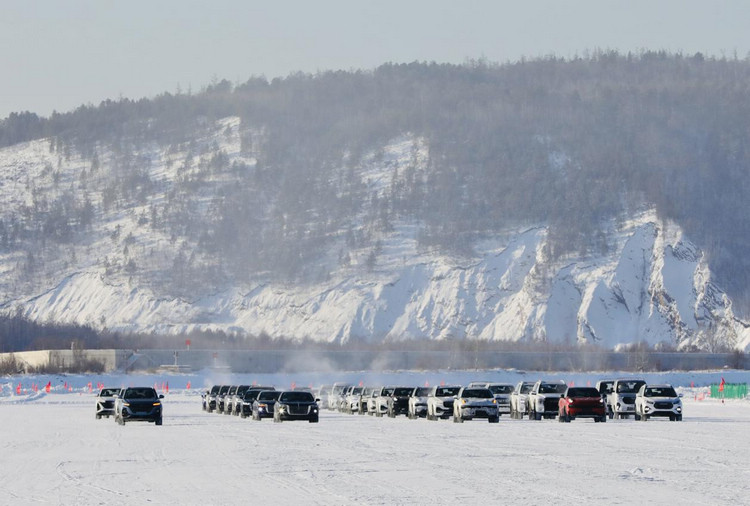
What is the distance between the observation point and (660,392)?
58406 mm

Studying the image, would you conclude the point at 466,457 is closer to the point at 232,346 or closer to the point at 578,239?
the point at 232,346

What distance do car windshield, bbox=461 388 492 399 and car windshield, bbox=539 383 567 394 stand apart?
2.47 m

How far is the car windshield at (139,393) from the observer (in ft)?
185

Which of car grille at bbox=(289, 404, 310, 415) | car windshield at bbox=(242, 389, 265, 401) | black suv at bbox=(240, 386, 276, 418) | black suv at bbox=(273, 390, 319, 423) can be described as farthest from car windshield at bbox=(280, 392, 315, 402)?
car windshield at bbox=(242, 389, 265, 401)

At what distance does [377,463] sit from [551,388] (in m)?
29.2

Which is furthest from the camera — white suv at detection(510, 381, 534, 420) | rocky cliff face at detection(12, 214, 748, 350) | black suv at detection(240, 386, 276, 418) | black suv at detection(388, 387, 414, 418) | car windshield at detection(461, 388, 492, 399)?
rocky cliff face at detection(12, 214, 748, 350)

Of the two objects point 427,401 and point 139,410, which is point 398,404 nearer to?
point 427,401

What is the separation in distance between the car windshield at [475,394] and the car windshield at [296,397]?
6.15 meters

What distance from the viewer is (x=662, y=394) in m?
58.1

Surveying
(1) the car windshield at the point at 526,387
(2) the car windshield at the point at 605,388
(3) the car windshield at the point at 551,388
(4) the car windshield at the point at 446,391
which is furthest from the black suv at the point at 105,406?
(2) the car windshield at the point at 605,388

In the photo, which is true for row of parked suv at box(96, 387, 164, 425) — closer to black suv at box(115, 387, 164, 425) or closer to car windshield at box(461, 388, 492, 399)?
black suv at box(115, 387, 164, 425)

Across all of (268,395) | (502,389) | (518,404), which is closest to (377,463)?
(518,404)

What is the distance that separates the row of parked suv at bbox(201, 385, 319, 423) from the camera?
189ft

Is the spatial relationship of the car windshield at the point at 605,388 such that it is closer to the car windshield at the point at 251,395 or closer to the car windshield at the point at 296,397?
the car windshield at the point at 296,397
